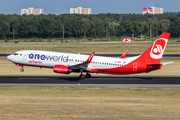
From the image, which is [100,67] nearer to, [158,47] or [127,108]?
[158,47]

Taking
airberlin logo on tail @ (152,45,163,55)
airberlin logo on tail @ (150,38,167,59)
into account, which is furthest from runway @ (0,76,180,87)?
airberlin logo on tail @ (152,45,163,55)

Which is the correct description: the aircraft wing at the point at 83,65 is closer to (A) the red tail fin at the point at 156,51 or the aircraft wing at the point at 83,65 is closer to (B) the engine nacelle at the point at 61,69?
(B) the engine nacelle at the point at 61,69

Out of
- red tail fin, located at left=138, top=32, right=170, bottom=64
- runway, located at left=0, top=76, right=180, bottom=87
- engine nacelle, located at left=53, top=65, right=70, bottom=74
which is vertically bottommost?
runway, located at left=0, top=76, right=180, bottom=87

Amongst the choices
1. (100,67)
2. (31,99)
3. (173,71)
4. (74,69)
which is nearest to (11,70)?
(74,69)

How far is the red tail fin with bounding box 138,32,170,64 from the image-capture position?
4384 cm

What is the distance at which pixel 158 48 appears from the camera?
44156mm

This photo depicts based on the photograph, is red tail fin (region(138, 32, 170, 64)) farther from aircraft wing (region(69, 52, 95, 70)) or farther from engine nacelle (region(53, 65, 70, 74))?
engine nacelle (region(53, 65, 70, 74))

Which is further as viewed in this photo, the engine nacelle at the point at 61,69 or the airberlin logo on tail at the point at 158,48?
the engine nacelle at the point at 61,69

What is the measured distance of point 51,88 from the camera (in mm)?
37031

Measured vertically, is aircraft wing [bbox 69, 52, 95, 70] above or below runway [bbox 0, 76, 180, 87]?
above

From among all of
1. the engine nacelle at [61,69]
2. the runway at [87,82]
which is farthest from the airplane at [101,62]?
the runway at [87,82]

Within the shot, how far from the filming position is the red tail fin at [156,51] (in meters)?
43.8

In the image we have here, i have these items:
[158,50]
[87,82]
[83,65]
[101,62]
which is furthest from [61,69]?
[158,50]

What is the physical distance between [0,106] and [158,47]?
26418 mm
